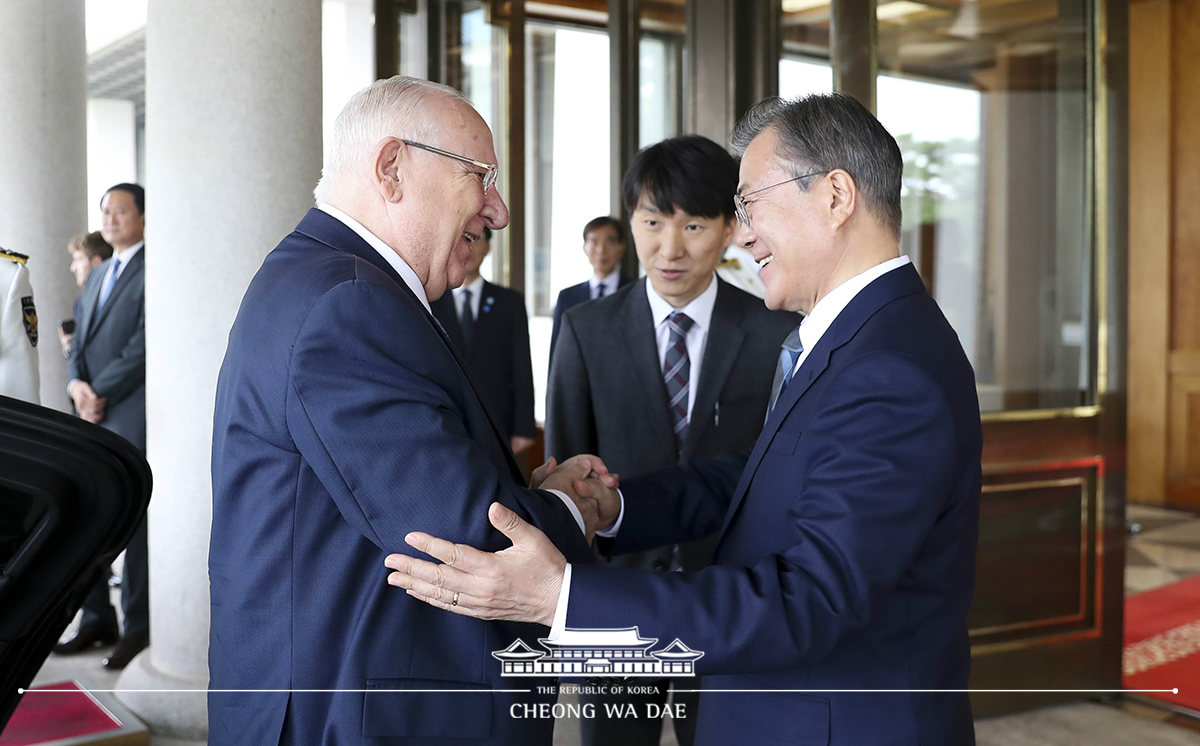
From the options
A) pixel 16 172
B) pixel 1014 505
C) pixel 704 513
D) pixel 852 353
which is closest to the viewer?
pixel 852 353

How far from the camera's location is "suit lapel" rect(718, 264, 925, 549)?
146cm

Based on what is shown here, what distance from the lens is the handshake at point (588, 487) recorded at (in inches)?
73.4

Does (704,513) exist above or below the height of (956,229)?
below

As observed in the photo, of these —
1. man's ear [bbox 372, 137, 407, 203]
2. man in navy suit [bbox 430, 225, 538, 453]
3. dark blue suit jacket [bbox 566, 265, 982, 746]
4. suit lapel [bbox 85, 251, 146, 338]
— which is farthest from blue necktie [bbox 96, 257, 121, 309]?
dark blue suit jacket [bbox 566, 265, 982, 746]

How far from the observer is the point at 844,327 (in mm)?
1469

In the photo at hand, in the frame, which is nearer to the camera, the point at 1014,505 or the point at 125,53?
the point at 1014,505

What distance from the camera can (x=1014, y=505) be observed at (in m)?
3.63

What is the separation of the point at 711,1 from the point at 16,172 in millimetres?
4101

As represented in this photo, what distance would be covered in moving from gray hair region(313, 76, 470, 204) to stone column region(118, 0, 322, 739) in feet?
6.05

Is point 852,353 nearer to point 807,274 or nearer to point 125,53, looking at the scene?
point 807,274

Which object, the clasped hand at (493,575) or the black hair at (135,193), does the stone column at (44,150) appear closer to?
the black hair at (135,193)

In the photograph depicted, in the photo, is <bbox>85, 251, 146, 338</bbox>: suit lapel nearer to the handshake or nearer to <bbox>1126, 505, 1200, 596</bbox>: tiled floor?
the handshake

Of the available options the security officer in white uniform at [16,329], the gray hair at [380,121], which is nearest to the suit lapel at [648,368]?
the gray hair at [380,121]

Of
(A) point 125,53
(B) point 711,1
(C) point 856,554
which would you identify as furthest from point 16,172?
(A) point 125,53
